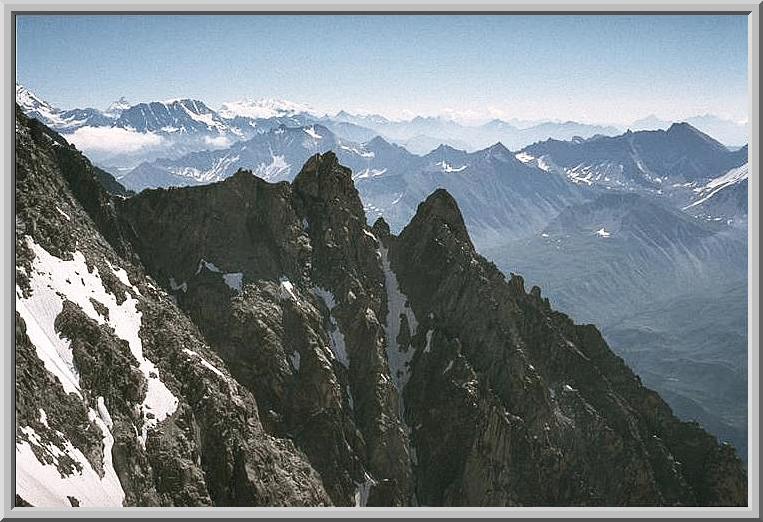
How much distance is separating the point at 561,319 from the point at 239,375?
30.7 m

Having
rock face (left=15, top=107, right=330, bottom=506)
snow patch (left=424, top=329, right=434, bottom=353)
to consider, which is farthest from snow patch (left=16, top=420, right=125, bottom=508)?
snow patch (left=424, top=329, right=434, bottom=353)

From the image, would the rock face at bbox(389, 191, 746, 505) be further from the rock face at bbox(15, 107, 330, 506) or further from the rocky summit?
the rock face at bbox(15, 107, 330, 506)

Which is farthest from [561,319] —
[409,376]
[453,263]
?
[409,376]

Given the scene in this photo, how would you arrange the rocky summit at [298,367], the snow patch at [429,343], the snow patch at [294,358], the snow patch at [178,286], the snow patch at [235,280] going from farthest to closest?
the snow patch at [429,343], the snow patch at [235,280], the snow patch at [178,286], the snow patch at [294,358], the rocky summit at [298,367]

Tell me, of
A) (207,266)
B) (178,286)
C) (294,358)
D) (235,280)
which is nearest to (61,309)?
(178,286)

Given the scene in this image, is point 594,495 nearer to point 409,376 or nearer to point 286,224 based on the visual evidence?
point 409,376

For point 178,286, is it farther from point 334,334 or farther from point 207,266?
point 334,334

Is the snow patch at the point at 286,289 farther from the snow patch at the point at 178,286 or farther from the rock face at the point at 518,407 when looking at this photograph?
the rock face at the point at 518,407

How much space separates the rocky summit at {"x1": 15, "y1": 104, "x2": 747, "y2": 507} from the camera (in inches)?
901

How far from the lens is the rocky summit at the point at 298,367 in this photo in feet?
75.0

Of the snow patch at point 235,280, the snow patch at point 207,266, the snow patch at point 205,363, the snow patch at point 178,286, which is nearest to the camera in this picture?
the snow patch at point 205,363

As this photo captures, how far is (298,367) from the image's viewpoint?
37.6 meters

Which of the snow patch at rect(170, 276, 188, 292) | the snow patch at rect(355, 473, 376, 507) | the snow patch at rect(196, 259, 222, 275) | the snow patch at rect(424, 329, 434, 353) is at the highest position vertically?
the snow patch at rect(196, 259, 222, 275)

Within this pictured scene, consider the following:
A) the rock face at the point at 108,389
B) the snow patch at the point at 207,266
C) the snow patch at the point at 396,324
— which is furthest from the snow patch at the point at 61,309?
the snow patch at the point at 396,324
